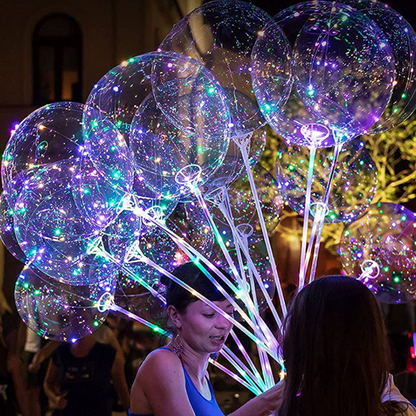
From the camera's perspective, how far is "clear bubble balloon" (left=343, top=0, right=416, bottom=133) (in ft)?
6.95

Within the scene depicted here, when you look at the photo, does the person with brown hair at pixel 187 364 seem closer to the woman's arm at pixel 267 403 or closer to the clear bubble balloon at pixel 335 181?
the woman's arm at pixel 267 403

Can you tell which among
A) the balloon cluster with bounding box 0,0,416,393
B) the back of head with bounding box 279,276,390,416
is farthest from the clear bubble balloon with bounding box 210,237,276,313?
the back of head with bounding box 279,276,390,416

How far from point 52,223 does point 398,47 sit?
1.33 metres

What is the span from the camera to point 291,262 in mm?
6887

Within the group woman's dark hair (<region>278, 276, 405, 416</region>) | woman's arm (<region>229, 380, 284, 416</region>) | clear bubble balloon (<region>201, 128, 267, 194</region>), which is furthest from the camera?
clear bubble balloon (<region>201, 128, 267, 194</region>)

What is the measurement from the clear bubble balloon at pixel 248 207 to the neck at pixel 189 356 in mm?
801

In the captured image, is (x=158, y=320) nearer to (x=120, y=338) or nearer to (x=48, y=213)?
(x=48, y=213)

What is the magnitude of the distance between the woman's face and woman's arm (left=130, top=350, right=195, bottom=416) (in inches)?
3.4

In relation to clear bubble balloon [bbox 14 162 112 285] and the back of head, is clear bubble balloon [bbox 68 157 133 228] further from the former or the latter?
the back of head

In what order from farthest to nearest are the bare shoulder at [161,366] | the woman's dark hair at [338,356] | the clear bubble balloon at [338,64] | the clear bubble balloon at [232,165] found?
the clear bubble balloon at [232,165]
the clear bubble balloon at [338,64]
the bare shoulder at [161,366]
the woman's dark hair at [338,356]

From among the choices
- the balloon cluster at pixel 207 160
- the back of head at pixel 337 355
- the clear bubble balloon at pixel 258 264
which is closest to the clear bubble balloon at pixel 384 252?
the balloon cluster at pixel 207 160

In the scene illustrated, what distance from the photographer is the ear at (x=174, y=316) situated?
1.67m

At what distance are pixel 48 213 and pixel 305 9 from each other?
1095mm

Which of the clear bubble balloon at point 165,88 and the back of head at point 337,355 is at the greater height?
the clear bubble balloon at point 165,88
